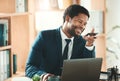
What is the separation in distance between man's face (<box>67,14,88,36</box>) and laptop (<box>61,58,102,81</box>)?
27.3 inches

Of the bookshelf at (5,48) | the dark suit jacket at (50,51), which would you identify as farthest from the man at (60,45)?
the bookshelf at (5,48)

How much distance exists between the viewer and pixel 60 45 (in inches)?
103

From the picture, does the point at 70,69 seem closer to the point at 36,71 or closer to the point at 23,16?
the point at 36,71

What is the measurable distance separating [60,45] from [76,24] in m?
0.29

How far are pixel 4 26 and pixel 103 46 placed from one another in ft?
4.64

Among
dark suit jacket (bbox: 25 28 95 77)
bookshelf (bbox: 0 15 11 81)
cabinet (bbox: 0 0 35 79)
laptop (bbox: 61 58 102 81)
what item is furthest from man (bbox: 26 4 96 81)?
cabinet (bbox: 0 0 35 79)

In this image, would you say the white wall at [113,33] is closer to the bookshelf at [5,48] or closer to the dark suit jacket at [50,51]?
the dark suit jacket at [50,51]

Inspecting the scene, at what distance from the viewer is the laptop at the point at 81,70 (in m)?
1.90

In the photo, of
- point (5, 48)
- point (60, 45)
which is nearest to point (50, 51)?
point (60, 45)

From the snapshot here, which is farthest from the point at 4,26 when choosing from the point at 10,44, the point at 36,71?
the point at 36,71

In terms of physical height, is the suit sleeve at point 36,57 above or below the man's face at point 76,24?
below

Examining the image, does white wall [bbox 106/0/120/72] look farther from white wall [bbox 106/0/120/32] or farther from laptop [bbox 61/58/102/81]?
laptop [bbox 61/58/102/81]

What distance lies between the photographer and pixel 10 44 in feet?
9.75

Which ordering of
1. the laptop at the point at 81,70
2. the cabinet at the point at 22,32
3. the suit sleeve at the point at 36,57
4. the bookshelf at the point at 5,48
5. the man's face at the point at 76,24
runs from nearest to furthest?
the laptop at the point at 81,70 < the suit sleeve at the point at 36,57 < the man's face at the point at 76,24 < the bookshelf at the point at 5,48 < the cabinet at the point at 22,32
